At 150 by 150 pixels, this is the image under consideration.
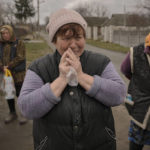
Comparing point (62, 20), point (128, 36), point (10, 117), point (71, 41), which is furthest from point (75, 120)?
point (128, 36)

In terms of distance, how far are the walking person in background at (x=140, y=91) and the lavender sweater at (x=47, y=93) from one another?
0.75 meters

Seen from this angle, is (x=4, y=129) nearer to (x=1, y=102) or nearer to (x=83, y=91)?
(x=1, y=102)

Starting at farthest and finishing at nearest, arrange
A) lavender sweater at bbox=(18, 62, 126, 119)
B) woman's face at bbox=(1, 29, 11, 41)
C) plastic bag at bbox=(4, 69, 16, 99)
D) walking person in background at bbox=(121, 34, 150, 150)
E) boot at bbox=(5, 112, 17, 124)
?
boot at bbox=(5, 112, 17, 124), plastic bag at bbox=(4, 69, 16, 99), woman's face at bbox=(1, 29, 11, 41), walking person in background at bbox=(121, 34, 150, 150), lavender sweater at bbox=(18, 62, 126, 119)

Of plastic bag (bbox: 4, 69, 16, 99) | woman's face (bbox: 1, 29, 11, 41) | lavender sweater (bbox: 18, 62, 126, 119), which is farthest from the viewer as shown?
plastic bag (bbox: 4, 69, 16, 99)

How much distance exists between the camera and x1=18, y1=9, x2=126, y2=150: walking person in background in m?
1.26

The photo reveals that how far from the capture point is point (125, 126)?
358cm

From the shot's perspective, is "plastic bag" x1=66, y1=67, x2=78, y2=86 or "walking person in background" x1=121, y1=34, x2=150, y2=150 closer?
"plastic bag" x1=66, y1=67, x2=78, y2=86

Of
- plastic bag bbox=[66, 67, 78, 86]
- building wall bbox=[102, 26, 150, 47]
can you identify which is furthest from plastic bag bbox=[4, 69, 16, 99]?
building wall bbox=[102, 26, 150, 47]

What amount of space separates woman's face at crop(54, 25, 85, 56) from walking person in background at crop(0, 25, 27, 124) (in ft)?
7.87

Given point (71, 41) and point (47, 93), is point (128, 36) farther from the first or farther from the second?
point (47, 93)

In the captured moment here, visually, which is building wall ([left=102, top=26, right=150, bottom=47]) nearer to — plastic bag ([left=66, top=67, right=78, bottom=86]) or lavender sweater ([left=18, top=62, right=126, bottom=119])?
lavender sweater ([left=18, top=62, right=126, bottom=119])

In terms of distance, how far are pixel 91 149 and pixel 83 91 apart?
0.45m

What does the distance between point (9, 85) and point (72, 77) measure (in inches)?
103

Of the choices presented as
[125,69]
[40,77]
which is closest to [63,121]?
[40,77]
